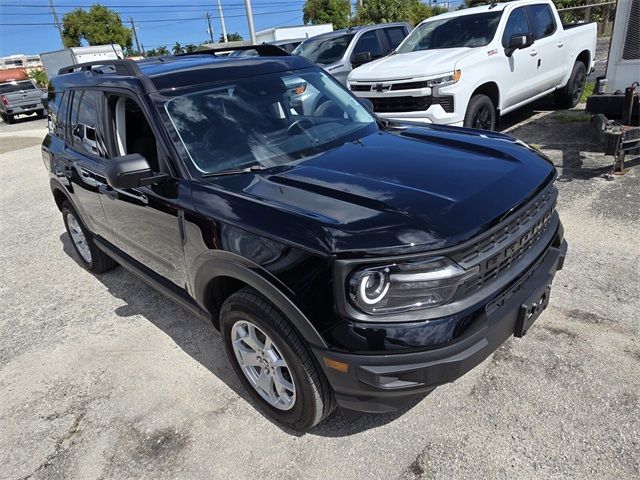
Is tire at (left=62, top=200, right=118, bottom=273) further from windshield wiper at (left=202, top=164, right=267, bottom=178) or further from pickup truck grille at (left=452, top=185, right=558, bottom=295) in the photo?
pickup truck grille at (left=452, top=185, right=558, bottom=295)

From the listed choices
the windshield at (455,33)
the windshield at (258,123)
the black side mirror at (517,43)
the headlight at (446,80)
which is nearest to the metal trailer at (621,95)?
the black side mirror at (517,43)

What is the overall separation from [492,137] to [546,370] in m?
1.47

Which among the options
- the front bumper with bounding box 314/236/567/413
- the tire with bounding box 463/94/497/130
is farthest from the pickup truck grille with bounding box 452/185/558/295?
the tire with bounding box 463/94/497/130

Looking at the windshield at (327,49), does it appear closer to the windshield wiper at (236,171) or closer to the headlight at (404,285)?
the windshield wiper at (236,171)

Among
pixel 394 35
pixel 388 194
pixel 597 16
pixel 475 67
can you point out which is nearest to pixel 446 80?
pixel 475 67

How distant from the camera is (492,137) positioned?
316 centimetres

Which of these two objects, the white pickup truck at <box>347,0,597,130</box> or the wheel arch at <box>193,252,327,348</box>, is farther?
the white pickup truck at <box>347,0,597,130</box>

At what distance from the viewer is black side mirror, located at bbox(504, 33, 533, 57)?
6.82 m

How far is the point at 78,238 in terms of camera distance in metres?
5.00

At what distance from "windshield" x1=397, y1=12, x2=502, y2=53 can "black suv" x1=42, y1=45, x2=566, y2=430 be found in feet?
14.1

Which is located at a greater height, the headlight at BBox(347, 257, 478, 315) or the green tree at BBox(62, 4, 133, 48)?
the green tree at BBox(62, 4, 133, 48)

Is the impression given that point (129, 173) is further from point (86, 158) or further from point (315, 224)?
point (86, 158)

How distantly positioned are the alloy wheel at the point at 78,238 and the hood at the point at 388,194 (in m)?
2.80

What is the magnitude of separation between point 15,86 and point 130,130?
990 inches
